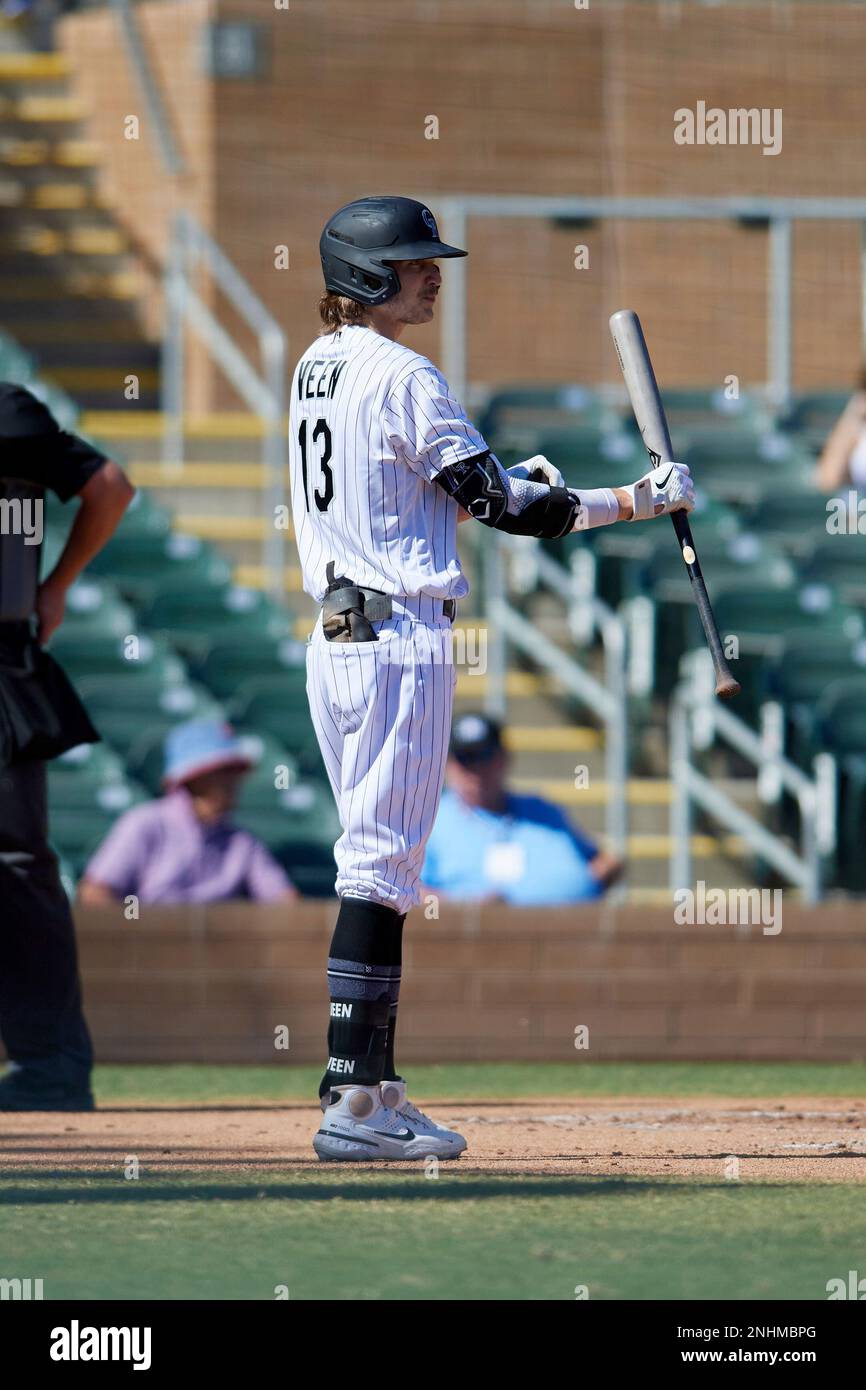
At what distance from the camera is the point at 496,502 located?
462cm

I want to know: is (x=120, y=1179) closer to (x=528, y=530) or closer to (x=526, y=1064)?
(x=528, y=530)

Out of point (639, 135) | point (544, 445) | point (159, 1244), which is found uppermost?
point (639, 135)

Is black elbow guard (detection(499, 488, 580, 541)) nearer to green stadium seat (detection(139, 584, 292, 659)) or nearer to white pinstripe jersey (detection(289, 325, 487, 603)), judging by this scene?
white pinstripe jersey (detection(289, 325, 487, 603))

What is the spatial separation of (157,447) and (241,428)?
0.50 m

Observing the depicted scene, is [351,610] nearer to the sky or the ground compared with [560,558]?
nearer to the ground

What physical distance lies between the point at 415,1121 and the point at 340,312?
5.29 ft

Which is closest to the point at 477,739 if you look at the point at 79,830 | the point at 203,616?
the point at 79,830

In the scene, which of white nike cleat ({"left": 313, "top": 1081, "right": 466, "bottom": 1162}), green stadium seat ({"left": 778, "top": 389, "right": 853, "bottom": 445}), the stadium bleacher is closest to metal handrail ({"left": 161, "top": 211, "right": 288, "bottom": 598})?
the stadium bleacher

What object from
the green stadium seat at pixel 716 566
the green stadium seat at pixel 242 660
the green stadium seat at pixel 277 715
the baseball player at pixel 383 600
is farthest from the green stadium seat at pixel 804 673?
the baseball player at pixel 383 600

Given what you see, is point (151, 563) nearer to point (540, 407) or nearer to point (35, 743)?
point (540, 407)

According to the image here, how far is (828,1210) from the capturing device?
415cm

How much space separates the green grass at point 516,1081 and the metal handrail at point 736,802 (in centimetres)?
84

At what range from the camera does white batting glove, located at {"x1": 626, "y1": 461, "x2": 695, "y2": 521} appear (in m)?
4.79

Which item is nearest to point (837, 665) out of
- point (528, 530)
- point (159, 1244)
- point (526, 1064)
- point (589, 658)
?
point (589, 658)
